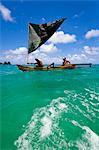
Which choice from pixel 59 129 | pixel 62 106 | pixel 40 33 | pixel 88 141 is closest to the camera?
pixel 88 141

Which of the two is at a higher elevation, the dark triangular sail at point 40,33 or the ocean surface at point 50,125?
the dark triangular sail at point 40,33

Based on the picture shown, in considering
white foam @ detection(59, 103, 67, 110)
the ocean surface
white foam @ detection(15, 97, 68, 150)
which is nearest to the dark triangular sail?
the ocean surface

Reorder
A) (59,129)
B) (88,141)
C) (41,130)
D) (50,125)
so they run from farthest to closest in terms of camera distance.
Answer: (50,125) < (59,129) < (41,130) < (88,141)

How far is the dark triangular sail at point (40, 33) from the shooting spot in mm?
26638

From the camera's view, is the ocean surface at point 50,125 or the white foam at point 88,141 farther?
the ocean surface at point 50,125

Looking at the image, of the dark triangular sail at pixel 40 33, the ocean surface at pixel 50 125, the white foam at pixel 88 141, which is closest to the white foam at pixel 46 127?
the ocean surface at pixel 50 125

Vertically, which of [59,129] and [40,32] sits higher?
[40,32]

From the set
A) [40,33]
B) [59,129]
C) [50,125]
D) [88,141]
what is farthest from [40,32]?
[88,141]

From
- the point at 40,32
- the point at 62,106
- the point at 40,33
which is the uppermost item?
the point at 40,32

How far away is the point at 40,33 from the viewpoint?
27812 mm

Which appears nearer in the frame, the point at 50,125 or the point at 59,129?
the point at 59,129

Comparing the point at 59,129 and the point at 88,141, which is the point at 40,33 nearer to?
the point at 59,129

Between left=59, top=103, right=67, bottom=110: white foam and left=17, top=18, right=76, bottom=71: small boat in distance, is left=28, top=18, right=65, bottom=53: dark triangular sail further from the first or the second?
left=59, top=103, right=67, bottom=110: white foam

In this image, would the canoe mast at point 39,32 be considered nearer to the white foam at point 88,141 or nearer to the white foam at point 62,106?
the white foam at point 62,106
